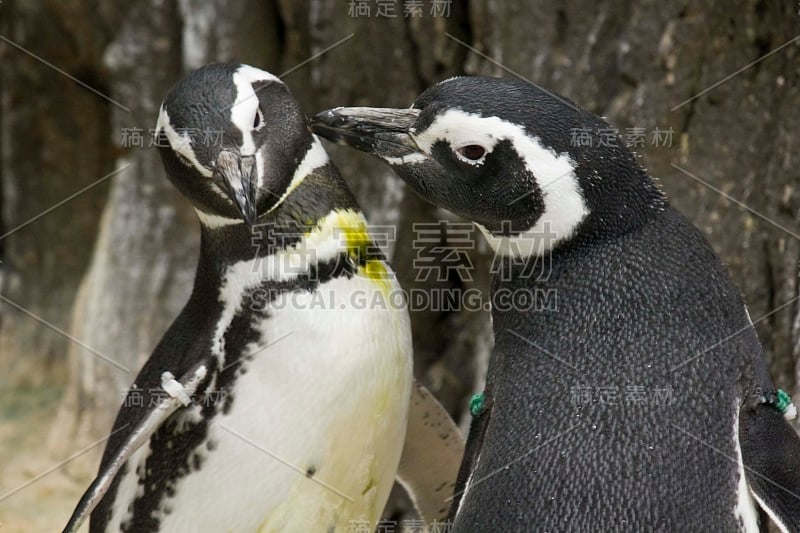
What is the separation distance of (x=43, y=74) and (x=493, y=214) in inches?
121

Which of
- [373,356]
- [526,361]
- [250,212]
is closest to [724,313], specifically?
[526,361]

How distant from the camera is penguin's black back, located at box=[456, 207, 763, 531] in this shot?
4.99ft

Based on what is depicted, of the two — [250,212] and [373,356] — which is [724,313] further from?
[250,212]

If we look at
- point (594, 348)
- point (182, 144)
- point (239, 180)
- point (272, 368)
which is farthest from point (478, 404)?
point (182, 144)

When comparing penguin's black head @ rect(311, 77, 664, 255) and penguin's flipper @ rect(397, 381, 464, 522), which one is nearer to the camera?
penguin's black head @ rect(311, 77, 664, 255)

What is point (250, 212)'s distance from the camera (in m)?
1.73

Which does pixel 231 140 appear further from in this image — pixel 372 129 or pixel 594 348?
pixel 594 348

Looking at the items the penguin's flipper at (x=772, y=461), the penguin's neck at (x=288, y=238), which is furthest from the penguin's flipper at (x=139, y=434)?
the penguin's flipper at (x=772, y=461)

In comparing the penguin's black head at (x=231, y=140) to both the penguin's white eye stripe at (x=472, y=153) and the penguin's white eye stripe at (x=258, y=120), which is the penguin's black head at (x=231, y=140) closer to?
the penguin's white eye stripe at (x=258, y=120)

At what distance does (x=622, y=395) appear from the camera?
5.16 ft

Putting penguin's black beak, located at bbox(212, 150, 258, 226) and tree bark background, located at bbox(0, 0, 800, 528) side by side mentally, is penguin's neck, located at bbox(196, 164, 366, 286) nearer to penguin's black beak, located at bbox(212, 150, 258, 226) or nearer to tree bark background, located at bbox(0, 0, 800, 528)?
penguin's black beak, located at bbox(212, 150, 258, 226)

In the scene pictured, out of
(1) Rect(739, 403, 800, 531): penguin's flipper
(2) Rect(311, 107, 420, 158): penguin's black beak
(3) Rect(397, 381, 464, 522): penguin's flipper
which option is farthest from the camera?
(3) Rect(397, 381, 464, 522): penguin's flipper

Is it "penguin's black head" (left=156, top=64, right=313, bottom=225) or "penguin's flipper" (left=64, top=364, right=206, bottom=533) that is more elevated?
"penguin's black head" (left=156, top=64, right=313, bottom=225)

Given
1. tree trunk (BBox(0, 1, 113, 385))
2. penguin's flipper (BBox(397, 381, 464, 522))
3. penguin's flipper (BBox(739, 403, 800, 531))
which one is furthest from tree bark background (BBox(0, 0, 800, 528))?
penguin's flipper (BBox(739, 403, 800, 531))
